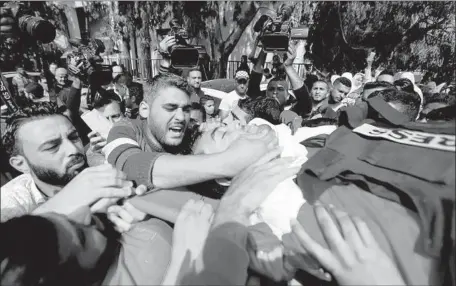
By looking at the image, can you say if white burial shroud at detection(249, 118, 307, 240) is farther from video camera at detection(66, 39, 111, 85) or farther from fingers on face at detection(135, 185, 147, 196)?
video camera at detection(66, 39, 111, 85)

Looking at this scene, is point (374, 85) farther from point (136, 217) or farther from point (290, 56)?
point (136, 217)

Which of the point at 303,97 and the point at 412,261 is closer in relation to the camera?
the point at 412,261

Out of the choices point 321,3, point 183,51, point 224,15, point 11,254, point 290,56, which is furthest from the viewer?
point 321,3

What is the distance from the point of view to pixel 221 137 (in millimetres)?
1604

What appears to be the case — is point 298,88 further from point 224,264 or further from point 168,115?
point 224,264

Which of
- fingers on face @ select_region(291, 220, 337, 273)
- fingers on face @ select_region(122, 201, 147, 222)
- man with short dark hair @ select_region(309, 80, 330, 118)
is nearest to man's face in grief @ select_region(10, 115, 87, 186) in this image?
fingers on face @ select_region(122, 201, 147, 222)

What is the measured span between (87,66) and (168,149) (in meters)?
1.80

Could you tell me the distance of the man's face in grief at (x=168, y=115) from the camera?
2219 mm

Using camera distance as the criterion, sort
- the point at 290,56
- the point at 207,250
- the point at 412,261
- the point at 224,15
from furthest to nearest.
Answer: the point at 224,15 < the point at 290,56 < the point at 207,250 < the point at 412,261

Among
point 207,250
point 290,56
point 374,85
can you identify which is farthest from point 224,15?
point 207,250

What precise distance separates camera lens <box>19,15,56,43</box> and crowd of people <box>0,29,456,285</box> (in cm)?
98

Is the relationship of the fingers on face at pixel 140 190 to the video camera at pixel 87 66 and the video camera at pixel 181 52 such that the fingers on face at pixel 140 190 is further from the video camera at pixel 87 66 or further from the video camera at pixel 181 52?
the video camera at pixel 87 66

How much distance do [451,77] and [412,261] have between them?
14.8m

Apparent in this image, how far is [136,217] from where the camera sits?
1286mm
